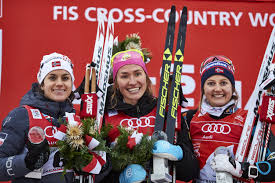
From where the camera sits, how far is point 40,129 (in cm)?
267

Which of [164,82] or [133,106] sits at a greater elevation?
[164,82]

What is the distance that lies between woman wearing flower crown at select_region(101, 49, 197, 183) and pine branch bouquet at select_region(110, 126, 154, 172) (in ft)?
0.19

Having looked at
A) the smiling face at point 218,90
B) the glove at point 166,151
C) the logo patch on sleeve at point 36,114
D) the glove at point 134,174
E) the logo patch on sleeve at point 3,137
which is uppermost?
the smiling face at point 218,90

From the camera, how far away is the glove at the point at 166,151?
2.97m

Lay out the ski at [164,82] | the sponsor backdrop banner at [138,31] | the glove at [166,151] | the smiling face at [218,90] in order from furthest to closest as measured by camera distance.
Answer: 1. the sponsor backdrop banner at [138,31]
2. the smiling face at [218,90]
3. the ski at [164,82]
4. the glove at [166,151]

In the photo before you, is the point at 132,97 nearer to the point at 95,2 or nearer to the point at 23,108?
the point at 23,108

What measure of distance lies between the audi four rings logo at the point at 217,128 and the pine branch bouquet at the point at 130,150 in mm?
635

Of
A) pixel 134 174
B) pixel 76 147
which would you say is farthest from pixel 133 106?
pixel 76 147

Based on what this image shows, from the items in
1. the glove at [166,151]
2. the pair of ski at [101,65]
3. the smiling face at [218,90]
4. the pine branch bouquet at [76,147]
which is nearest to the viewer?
the pine branch bouquet at [76,147]

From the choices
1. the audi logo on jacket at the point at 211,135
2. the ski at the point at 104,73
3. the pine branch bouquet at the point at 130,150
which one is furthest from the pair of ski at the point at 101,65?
the audi logo on jacket at the point at 211,135

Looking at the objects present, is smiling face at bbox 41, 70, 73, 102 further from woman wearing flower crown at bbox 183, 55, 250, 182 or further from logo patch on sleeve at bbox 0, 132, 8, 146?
woman wearing flower crown at bbox 183, 55, 250, 182

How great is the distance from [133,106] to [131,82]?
190 mm

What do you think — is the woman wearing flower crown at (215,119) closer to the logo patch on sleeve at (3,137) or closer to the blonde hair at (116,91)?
the blonde hair at (116,91)

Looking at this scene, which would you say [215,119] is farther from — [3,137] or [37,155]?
[3,137]
